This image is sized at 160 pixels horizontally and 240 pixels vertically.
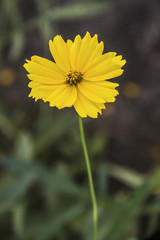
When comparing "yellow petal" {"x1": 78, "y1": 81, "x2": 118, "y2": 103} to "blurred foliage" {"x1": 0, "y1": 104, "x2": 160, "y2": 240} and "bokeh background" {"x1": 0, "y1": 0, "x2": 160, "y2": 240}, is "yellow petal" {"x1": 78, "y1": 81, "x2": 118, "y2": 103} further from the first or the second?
"blurred foliage" {"x1": 0, "y1": 104, "x2": 160, "y2": 240}

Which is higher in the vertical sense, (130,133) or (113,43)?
(113,43)

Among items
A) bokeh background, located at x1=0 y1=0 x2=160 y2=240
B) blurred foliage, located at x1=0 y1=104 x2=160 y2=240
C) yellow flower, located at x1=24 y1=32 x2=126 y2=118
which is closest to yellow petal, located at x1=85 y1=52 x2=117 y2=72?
yellow flower, located at x1=24 y1=32 x2=126 y2=118

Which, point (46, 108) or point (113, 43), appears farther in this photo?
point (113, 43)

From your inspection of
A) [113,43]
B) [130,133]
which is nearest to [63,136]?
[130,133]

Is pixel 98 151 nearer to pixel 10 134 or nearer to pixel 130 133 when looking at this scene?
pixel 130 133

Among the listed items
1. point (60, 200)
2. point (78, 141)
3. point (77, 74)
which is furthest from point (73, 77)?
point (78, 141)

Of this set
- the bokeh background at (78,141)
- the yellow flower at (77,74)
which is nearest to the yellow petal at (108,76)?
the yellow flower at (77,74)
